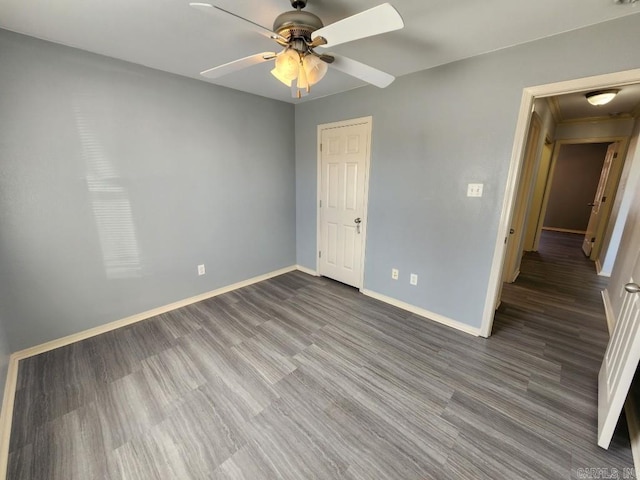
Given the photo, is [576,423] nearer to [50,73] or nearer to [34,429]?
[34,429]

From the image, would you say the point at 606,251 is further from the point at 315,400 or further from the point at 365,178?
the point at 315,400

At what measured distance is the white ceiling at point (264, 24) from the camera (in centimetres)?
144

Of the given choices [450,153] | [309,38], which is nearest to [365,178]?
[450,153]

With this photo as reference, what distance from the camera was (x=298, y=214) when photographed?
12.6ft

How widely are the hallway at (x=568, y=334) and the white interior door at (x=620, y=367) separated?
0.36 ft

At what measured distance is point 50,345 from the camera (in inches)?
83.7

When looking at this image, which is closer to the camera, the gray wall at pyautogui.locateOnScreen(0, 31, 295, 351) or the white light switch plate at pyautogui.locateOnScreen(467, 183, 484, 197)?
the gray wall at pyautogui.locateOnScreen(0, 31, 295, 351)

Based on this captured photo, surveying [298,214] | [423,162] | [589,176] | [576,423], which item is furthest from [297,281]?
[589,176]

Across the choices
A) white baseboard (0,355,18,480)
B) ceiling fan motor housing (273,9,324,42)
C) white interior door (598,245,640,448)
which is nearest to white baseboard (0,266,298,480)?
white baseboard (0,355,18,480)

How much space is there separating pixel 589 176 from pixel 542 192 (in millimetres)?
3626

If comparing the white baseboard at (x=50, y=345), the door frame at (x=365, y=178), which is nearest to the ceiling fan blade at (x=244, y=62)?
the door frame at (x=365, y=178)

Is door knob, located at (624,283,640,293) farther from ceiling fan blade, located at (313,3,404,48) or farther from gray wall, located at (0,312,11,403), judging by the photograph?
gray wall, located at (0,312,11,403)

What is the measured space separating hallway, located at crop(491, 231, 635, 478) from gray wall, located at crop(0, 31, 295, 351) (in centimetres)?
311

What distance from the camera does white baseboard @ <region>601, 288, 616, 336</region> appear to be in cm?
250
